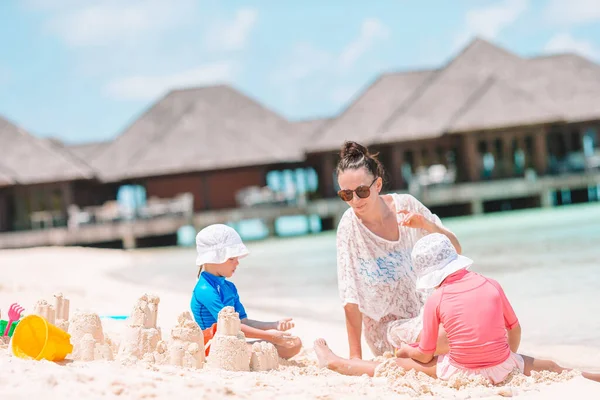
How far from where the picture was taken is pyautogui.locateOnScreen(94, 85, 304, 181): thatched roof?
29.0 meters

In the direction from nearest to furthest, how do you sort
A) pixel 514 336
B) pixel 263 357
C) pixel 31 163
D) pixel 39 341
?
pixel 39 341, pixel 514 336, pixel 263 357, pixel 31 163

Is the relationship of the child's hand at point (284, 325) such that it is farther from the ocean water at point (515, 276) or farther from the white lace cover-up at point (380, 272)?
the ocean water at point (515, 276)

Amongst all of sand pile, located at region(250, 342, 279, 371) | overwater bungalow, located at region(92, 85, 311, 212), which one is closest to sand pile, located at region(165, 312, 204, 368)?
sand pile, located at region(250, 342, 279, 371)

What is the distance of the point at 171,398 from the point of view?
2.81 metres

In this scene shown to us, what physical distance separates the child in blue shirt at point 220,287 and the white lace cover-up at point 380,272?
1.54ft

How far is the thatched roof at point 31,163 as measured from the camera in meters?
27.6

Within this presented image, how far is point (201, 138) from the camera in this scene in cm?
3048

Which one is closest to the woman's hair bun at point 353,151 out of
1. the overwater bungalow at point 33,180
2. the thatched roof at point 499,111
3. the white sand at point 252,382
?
the white sand at point 252,382

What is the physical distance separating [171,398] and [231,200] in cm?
3069

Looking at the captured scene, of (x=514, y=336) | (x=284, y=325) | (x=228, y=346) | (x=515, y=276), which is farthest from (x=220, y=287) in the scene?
(x=515, y=276)

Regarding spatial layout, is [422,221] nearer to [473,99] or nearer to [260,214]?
[260,214]

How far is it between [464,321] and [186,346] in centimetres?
144

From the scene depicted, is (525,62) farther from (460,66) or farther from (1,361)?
(1,361)

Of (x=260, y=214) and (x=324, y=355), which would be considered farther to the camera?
(x=260, y=214)
